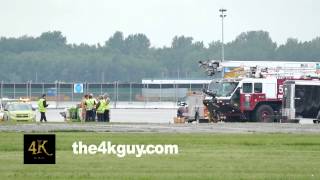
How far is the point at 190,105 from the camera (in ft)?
190

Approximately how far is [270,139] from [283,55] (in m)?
89.4

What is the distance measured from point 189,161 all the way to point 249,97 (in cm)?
3088

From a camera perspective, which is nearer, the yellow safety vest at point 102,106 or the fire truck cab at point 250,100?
the yellow safety vest at point 102,106

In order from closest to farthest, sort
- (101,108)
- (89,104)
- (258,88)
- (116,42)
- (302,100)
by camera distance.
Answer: (89,104) → (101,108) → (302,100) → (258,88) → (116,42)

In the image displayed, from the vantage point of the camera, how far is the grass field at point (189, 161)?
2006cm

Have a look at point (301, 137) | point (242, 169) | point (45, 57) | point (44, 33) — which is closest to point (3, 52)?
point (45, 57)

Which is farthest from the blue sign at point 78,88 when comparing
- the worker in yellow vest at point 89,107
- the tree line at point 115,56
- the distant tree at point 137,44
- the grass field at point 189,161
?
the distant tree at point 137,44

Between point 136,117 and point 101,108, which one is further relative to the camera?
point 136,117

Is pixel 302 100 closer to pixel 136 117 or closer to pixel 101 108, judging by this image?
pixel 101 108

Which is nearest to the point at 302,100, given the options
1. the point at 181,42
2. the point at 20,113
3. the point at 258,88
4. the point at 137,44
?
the point at 258,88

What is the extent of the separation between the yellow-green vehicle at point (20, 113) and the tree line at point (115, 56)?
67.4m

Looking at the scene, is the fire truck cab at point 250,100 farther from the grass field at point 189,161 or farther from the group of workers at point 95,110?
the grass field at point 189,161

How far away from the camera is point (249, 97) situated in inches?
2108

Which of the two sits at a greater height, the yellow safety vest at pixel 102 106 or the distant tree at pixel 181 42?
the distant tree at pixel 181 42
